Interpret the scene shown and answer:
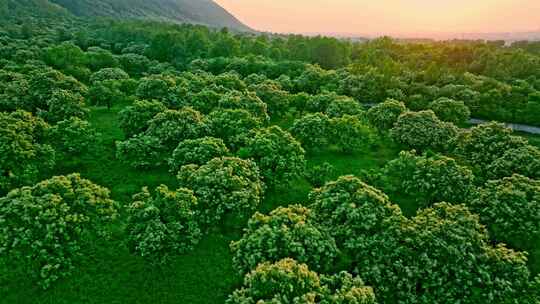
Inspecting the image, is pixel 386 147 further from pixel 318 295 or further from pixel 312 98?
pixel 318 295

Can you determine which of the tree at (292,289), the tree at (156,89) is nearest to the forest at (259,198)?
the tree at (292,289)

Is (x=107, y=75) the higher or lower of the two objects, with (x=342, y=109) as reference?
higher

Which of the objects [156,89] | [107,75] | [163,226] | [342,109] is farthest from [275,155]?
[107,75]

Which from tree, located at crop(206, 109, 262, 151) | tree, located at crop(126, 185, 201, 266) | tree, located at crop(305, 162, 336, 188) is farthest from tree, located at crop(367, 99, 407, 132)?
tree, located at crop(126, 185, 201, 266)

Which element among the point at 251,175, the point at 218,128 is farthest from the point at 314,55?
the point at 251,175

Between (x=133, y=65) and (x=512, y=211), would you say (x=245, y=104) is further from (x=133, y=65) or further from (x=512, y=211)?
(x=133, y=65)

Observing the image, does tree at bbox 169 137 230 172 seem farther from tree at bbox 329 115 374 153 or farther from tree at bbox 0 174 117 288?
tree at bbox 329 115 374 153
